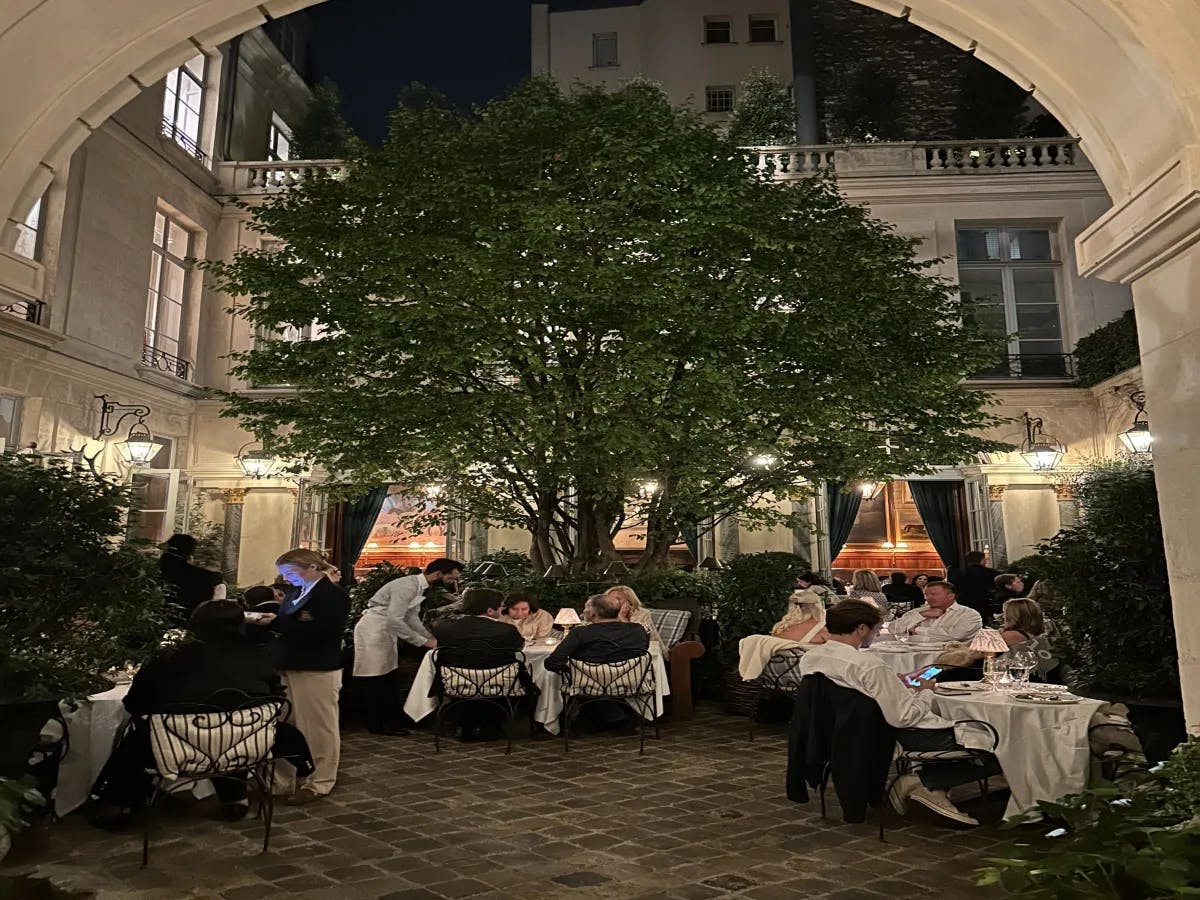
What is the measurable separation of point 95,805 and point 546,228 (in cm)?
555

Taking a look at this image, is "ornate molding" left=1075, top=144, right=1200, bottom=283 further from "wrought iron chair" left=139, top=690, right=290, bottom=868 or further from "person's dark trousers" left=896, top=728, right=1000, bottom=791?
"wrought iron chair" left=139, top=690, right=290, bottom=868

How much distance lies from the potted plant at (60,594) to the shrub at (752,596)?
5.67 meters

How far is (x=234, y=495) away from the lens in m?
14.1

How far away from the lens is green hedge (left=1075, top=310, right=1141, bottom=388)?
1260 centimetres

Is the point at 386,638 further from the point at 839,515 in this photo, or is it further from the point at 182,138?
the point at 182,138

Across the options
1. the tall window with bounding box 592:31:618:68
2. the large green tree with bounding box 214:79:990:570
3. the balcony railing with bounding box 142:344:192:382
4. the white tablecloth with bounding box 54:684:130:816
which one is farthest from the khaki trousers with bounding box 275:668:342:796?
the tall window with bounding box 592:31:618:68

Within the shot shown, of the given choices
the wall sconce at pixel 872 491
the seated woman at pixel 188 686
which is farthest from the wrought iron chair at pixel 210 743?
the wall sconce at pixel 872 491

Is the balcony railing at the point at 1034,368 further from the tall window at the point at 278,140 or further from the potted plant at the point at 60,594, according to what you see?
the tall window at the point at 278,140

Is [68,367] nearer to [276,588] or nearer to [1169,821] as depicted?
[276,588]

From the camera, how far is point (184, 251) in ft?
47.1

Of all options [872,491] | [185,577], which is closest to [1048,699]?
[185,577]

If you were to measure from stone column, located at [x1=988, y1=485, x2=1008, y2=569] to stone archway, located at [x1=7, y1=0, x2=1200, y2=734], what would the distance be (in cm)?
1195

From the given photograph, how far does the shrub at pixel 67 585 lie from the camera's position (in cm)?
385

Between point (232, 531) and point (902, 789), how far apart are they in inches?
488
